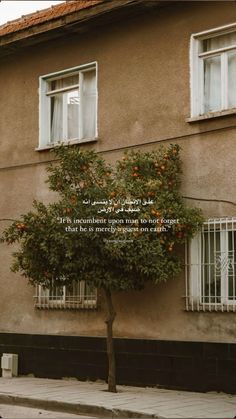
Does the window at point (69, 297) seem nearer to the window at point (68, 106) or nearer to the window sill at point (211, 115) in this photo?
the window at point (68, 106)

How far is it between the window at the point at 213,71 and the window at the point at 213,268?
1998 millimetres

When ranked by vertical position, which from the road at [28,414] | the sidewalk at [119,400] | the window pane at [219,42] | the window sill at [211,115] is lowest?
the road at [28,414]

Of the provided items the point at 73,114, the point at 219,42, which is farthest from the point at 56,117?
the point at 219,42

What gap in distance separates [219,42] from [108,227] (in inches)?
150

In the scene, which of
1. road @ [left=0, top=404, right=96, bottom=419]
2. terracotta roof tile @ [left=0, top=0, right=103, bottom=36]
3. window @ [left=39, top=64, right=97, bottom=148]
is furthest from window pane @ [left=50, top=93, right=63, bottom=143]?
road @ [left=0, top=404, right=96, bottom=419]

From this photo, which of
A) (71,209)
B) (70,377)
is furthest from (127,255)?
(70,377)

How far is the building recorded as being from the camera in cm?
1249

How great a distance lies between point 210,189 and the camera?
12.6 m

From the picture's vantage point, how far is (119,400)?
1146 centimetres

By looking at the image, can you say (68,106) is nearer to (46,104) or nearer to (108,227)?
(46,104)

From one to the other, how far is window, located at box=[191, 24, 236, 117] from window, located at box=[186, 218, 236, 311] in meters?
2.00

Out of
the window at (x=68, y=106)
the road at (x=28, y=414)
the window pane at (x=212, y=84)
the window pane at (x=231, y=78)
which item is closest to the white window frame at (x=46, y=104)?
the window at (x=68, y=106)

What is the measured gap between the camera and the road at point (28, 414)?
1080cm

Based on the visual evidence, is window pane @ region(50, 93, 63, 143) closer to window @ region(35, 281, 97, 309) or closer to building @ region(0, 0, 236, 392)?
building @ region(0, 0, 236, 392)
